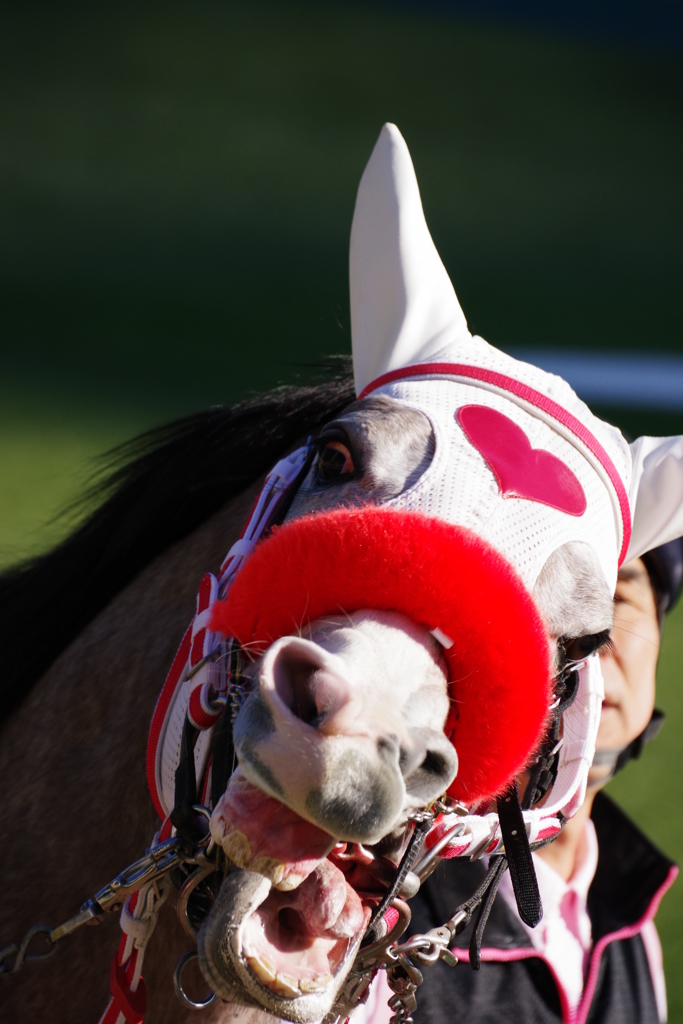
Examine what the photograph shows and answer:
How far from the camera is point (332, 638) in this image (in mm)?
848

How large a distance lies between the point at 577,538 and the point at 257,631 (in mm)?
Answer: 358

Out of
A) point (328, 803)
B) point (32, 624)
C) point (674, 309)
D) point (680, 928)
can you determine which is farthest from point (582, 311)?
point (328, 803)

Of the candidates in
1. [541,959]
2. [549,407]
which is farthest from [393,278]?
[541,959]

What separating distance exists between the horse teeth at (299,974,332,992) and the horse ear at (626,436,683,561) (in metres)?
0.67

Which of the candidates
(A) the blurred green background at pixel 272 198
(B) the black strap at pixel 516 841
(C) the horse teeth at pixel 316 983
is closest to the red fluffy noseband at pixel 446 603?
(B) the black strap at pixel 516 841

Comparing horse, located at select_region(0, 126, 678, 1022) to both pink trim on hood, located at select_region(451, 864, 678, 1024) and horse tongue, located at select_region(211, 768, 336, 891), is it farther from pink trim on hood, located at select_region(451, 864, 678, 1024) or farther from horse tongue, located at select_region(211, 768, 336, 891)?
pink trim on hood, located at select_region(451, 864, 678, 1024)

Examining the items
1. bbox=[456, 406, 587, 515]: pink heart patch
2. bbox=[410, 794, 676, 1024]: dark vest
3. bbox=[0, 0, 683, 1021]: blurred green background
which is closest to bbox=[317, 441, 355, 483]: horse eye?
bbox=[456, 406, 587, 515]: pink heart patch

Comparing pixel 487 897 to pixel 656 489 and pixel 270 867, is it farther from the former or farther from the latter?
pixel 656 489

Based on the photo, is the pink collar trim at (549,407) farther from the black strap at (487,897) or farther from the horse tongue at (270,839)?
the horse tongue at (270,839)

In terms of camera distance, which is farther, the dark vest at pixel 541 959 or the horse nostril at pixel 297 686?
the dark vest at pixel 541 959

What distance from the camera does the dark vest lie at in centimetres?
167

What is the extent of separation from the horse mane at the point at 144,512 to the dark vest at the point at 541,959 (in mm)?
691

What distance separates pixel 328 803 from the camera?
771 millimetres

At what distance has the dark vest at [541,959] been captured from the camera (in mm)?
1665
